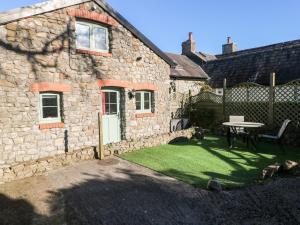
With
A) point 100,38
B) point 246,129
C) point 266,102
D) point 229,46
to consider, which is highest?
point 229,46

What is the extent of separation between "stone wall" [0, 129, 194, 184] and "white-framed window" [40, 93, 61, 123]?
1.63 metres

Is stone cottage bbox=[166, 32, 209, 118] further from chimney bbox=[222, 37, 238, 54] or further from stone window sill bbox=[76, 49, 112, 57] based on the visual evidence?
chimney bbox=[222, 37, 238, 54]

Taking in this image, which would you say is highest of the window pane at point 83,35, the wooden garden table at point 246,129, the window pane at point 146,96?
the window pane at point 83,35

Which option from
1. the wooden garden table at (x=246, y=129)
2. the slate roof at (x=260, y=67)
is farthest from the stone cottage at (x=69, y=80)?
the slate roof at (x=260, y=67)

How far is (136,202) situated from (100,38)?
7.15m

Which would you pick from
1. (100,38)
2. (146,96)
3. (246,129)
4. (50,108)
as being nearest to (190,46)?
(146,96)

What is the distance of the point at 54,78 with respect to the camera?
8.66 meters

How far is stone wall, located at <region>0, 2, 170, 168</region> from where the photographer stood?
25.4 ft

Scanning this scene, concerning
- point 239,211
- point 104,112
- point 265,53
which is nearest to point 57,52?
point 104,112

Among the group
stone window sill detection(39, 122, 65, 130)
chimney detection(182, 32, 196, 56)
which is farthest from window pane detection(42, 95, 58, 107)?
chimney detection(182, 32, 196, 56)

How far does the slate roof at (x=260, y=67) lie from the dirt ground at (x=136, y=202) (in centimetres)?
1165

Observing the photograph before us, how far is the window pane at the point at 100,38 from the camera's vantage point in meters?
10.0

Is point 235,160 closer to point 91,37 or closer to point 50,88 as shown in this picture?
point 50,88

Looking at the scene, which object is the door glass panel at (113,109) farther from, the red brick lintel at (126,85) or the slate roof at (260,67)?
the slate roof at (260,67)
